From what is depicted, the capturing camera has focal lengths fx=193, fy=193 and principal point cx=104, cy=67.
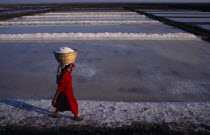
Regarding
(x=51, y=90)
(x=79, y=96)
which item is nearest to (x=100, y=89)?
(x=79, y=96)

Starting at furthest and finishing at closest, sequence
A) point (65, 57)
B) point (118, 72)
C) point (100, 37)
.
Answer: point (100, 37) → point (118, 72) → point (65, 57)

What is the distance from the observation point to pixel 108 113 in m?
3.12

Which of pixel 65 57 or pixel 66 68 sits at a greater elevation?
pixel 65 57

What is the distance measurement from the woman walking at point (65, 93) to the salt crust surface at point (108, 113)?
270mm

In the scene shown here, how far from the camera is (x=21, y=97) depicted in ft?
12.6

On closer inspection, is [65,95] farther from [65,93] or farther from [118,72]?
[118,72]

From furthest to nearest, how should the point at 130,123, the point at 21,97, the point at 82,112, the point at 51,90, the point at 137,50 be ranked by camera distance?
the point at 137,50, the point at 51,90, the point at 21,97, the point at 82,112, the point at 130,123

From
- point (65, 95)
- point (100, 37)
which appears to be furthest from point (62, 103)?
point (100, 37)

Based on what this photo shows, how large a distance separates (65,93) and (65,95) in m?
0.04

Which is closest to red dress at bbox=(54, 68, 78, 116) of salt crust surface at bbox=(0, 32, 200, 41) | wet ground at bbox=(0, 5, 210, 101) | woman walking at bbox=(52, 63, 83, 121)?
woman walking at bbox=(52, 63, 83, 121)

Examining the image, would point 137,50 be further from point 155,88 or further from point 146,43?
point 155,88

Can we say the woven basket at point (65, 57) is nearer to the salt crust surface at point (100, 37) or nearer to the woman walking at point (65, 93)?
the woman walking at point (65, 93)

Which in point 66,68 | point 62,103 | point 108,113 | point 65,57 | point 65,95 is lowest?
point 108,113

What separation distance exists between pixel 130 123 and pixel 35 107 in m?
1.63
